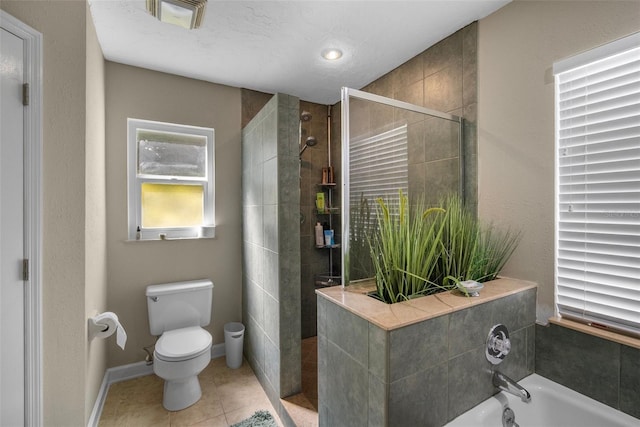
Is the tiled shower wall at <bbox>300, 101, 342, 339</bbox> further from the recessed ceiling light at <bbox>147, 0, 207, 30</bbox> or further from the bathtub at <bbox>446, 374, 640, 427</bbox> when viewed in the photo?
the bathtub at <bbox>446, 374, 640, 427</bbox>

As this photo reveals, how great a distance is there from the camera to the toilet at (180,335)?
189cm

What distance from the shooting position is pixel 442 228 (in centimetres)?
143

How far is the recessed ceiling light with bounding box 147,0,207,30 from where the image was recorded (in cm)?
151

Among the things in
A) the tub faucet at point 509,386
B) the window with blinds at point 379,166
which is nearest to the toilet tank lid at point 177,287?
the window with blinds at point 379,166

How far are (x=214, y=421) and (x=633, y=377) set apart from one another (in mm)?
2230

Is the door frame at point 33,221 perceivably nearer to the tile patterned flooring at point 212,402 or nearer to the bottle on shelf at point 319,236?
the tile patterned flooring at point 212,402

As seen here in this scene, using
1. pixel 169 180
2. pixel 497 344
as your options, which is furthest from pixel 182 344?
pixel 497 344

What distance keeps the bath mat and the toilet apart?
44 centimetres

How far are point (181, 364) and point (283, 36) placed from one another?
228 cm

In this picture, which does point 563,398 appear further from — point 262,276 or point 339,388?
point 262,276

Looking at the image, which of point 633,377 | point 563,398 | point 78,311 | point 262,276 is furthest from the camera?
point 262,276

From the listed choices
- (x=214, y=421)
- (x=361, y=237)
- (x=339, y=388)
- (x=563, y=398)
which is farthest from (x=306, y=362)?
(x=563, y=398)

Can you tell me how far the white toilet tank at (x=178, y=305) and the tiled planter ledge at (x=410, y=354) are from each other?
136 centimetres

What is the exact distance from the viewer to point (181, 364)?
1.88 metres
